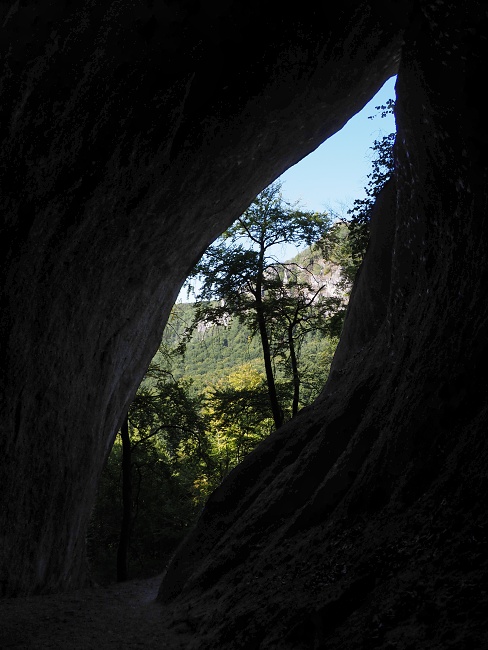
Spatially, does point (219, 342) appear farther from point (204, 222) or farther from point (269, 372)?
point (204, 222)

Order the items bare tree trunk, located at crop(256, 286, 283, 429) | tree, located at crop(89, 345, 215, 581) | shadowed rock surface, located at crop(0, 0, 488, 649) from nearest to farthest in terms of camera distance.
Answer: shadowed rock surface, located at crop(0, 0, 488, 649) → bare tree trunk, located at crop(256, 286, 283, 429) → tree, located at crop(89, 345, 215, 581)

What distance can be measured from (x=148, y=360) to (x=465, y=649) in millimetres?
10552

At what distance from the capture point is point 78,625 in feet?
19.5

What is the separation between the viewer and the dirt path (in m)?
4.83

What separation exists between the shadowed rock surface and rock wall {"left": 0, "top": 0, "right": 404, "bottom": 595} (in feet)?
0.09

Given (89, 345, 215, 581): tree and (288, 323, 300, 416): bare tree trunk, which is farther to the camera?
(288, 323, 300, 416): bare tree trunk

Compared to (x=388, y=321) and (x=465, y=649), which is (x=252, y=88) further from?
(x=465, y=649)

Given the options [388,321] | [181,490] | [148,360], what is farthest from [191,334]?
[388,321]

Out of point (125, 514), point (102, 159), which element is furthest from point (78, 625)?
point (125, 514)

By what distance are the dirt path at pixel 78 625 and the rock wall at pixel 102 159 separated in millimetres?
663

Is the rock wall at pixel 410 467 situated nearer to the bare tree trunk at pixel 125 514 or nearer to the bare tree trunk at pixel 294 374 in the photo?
the bare tree trunk at pixel 125 514

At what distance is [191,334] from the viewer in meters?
18.8

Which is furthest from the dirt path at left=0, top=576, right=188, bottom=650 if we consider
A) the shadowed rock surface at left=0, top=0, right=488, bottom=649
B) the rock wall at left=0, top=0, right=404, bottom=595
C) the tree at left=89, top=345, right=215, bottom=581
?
the tree at left=89, top=345, right=215, bottom=581

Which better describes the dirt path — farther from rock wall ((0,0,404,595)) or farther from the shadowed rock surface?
rock wall ((0,0,404,595))
